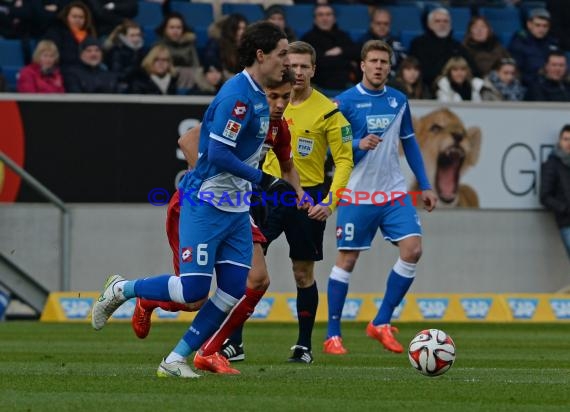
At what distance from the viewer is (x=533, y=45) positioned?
21.1 m

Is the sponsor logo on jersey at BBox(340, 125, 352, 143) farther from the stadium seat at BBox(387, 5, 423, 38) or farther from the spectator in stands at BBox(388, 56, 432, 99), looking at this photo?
the stadium seat at BBox(387, 5, 423, 38)

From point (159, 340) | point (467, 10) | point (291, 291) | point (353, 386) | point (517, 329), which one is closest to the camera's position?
point (353, 386)

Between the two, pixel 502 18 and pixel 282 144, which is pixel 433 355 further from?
pixel 502 18

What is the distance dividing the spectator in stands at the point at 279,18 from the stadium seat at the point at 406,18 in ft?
7.12

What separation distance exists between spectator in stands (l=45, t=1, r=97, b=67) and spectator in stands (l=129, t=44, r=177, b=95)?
0.80 metres

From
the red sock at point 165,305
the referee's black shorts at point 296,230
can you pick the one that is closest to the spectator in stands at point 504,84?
the referee's black shorts at point 296,230

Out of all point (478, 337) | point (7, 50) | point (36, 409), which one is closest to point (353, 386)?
point (36, 409)

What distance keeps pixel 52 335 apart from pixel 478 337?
4.27 meters

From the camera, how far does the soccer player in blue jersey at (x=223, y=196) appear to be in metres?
8.88

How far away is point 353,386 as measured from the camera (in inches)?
345

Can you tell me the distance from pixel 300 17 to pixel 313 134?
9.14 m

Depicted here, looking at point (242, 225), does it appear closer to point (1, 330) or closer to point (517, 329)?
point (1, 330)

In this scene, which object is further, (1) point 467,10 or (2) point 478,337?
(1) point 467,10

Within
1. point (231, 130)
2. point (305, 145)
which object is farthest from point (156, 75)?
point (231, 130)
